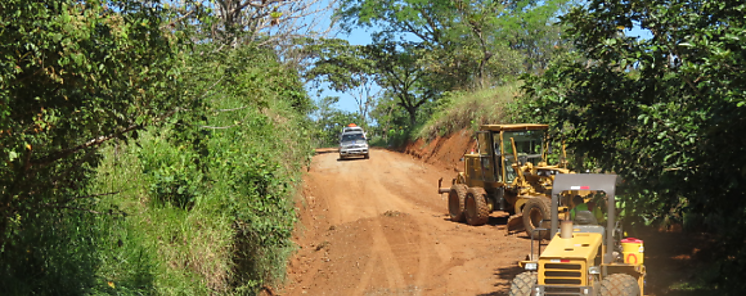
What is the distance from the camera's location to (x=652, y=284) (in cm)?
1051

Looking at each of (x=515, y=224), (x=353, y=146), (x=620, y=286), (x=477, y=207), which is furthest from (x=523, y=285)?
(x=353, y=146)

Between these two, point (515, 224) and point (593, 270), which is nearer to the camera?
point (593, 270)

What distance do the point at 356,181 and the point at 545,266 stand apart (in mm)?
19428

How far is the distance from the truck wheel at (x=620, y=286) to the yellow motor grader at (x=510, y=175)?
22.6ft

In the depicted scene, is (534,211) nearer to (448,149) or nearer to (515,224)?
(515,224)

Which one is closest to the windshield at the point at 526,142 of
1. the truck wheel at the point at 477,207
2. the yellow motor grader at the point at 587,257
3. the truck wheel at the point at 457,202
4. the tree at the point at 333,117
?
the truck wheel at the point at 477,207

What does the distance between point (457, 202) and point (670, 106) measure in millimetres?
10604

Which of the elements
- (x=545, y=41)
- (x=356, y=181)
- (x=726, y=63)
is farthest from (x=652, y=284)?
(x=545, y=41)

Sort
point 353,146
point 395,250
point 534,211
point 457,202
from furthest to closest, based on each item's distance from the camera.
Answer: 1. point 353,146
2. point 457,202
3. point 534,211
4. point 395,250

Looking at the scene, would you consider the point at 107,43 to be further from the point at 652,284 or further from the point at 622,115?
the point at 652,284

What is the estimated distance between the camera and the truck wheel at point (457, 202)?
17672mm

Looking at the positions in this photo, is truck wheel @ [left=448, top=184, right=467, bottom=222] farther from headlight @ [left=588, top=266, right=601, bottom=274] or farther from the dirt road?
headlight @ [left=588, top=266, right=601, bottom=274]

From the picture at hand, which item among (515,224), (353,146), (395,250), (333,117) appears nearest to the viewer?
(395,250)

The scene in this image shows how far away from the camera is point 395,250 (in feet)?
46.4
